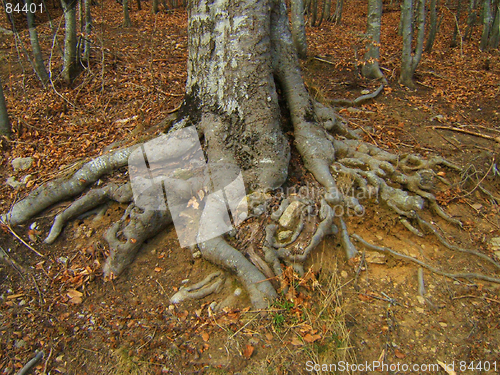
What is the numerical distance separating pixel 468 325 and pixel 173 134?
3.84 m

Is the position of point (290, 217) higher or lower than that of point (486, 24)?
lower

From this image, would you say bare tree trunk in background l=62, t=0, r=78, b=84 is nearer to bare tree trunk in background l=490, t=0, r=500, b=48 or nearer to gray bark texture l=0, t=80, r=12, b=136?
gray bark texture l=0, t=80, r=12, b=136

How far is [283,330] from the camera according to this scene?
2.76 m

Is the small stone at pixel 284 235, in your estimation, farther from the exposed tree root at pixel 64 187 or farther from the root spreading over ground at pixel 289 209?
the exposed tree root at pixel 64 187

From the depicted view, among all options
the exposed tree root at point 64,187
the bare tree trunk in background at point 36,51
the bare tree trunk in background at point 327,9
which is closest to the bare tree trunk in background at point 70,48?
the bare tree trunk in background at point 36,51

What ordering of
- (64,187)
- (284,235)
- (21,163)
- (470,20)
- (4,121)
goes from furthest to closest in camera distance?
(470,20) < (4,121) < (21,163) < (64,187) < (284,235)

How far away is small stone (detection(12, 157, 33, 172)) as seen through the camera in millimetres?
4762

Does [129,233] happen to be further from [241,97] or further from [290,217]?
[241,97]

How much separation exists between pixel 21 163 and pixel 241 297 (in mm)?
4053

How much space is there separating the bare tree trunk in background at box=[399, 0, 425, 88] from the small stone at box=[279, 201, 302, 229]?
221 inches

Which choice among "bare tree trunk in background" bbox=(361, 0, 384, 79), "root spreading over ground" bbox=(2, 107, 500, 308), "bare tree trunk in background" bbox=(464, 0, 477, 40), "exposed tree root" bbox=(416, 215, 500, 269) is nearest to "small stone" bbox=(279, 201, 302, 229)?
"root spreading over ground" bbox=(2, 107, 500, 308)

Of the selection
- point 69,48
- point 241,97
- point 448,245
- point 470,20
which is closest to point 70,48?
point 69,48

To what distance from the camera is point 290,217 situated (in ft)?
11.6

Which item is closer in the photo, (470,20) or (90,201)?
(90,201)
